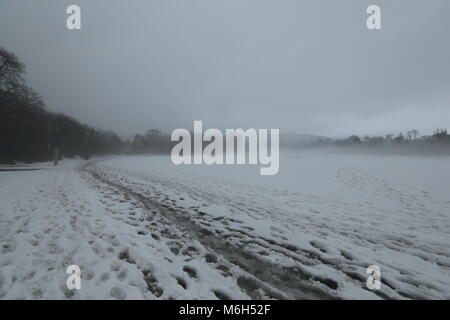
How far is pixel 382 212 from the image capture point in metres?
6.91

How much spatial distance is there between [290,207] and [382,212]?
2.87m

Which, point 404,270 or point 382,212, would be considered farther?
point 382,212

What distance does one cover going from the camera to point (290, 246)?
4.53 m

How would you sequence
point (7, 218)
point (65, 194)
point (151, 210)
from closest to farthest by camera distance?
point (7, 218) < point (151, 210) < point (65, 194)

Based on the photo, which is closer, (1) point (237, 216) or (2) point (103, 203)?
(1) point (237, 216)

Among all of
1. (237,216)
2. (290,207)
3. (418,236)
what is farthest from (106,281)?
(418,236)

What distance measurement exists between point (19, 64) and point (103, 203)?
30664 millimetres

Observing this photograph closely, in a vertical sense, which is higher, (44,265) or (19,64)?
(19,64)

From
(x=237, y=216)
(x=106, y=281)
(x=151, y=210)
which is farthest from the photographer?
(x=151, y=210)

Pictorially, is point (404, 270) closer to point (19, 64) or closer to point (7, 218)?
point (7, 218)

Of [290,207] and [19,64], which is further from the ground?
[19,64]

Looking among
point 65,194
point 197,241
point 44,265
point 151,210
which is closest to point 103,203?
point 151,210
